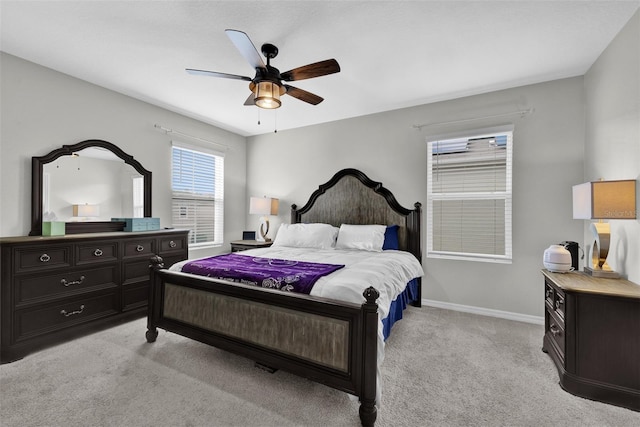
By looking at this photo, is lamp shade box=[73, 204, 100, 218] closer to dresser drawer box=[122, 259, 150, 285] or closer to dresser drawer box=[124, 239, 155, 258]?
dresser drawer box=[124, 239, 155, 258]

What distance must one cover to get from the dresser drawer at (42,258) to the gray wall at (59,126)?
0.47 m

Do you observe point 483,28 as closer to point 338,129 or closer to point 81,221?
point 338,129

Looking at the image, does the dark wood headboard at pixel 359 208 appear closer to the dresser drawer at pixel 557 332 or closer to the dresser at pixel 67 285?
the dresser drawer at pixel 557 332

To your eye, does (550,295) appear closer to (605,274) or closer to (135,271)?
(605,274)

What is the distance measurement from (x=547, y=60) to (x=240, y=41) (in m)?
2.82

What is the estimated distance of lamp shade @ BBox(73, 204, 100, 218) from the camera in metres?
2.93

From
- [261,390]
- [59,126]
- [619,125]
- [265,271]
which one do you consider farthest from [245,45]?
[619,125]

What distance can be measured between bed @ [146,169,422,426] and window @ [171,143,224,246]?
1.77 meters

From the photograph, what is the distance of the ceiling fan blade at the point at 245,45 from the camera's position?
1.68 metres

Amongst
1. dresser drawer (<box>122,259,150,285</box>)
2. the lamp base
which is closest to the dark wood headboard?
the lamp base

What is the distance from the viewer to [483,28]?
2.17 meters

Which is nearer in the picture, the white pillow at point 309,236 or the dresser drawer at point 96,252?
the dresser drawer at point 96,252

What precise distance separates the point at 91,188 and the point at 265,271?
7.80 ft

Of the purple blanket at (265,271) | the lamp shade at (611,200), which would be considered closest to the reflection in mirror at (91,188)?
the purple blanket at (265,271)
